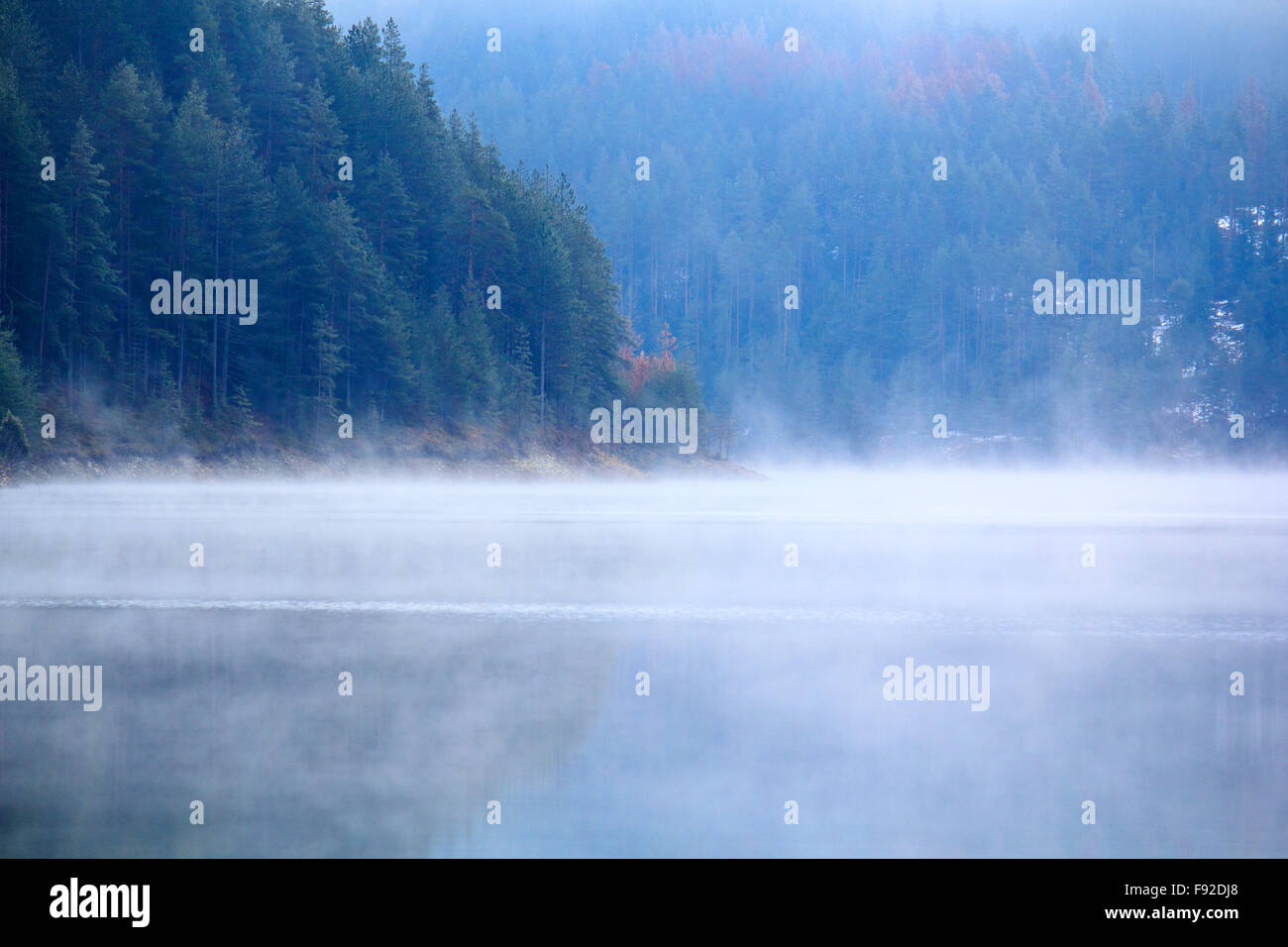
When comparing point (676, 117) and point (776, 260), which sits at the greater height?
point (676, 117)

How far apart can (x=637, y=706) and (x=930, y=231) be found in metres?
139

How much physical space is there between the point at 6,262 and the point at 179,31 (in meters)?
→ 19.9

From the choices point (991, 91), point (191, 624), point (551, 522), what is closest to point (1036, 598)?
point (191, 624)

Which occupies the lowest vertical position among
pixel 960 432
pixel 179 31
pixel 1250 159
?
pixel 960 432

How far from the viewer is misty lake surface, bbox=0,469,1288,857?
235 inches

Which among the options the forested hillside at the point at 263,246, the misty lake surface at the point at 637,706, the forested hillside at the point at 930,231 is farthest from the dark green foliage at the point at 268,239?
the forested hillside at the point at 930,231

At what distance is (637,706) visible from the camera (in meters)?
8.45

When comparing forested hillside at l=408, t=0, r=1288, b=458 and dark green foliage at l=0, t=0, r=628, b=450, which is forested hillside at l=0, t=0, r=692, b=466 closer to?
dark green foliage at l=0, t=0, r=628, b=450

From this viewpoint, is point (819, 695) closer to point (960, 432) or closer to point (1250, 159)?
point (960, 432)

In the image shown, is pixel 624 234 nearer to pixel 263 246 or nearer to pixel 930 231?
pixel 930 231

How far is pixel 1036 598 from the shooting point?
1411cm

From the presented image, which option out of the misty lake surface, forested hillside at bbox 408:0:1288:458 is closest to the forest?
forested hillside at bbox 408:0:1288:458

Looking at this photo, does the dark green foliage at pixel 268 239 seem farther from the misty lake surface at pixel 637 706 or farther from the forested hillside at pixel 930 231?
the forested hillside at pixel 930 231

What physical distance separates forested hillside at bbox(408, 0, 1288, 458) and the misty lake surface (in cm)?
9631
